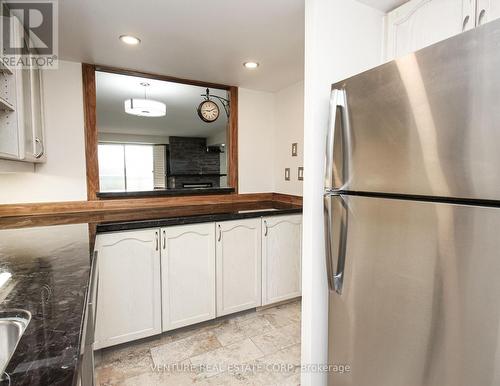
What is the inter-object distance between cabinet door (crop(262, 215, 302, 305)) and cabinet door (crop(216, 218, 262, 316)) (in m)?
0.07

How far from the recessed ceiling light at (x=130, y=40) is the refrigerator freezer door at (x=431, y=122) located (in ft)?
4.95

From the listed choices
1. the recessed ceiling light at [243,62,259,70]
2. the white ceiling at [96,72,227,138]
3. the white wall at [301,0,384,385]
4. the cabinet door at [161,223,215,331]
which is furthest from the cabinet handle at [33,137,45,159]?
the white wall at [301,0,384,385]

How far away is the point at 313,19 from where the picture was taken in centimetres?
134

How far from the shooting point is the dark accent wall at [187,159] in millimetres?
5289

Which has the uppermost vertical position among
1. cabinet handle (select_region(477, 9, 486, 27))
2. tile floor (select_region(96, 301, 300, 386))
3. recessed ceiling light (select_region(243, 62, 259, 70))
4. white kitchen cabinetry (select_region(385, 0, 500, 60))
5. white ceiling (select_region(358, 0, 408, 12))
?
recessed ceiling light (select_region(243, 62, 259, 70))

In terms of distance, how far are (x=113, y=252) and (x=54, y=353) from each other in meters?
1.34

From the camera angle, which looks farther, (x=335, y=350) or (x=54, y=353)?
(x=335, y=350)

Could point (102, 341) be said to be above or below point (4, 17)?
below

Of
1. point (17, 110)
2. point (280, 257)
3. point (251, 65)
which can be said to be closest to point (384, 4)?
point (251, 65)

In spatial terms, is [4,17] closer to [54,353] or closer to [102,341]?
[54,353]

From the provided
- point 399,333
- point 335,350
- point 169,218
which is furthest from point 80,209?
point 399,333

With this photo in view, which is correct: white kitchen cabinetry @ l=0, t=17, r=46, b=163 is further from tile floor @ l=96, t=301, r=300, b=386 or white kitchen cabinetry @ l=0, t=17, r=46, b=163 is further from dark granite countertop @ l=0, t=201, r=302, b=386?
tile floor @ l=96, t=301, r=300, b=386

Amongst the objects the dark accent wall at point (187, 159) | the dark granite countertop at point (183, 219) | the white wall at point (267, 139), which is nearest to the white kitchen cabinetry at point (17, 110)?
the dark granite countertop at point (183, 219)

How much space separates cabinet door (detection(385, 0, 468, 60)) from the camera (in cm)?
115
